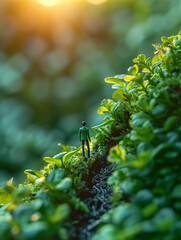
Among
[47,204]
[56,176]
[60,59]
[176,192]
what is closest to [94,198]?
[56,176]

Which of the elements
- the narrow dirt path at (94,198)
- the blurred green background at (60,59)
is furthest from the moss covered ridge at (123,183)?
the blurred green background at (60,59)

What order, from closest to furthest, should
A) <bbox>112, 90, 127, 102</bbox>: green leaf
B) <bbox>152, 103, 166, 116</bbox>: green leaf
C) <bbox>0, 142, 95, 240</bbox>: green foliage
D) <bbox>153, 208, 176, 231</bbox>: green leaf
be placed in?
<bbox>153, 208, 176, 231</bbox>: green leaf < <bbox>0, 142, 95, 240</bbox>: green foliage < <bbox>152, 103, 166, 116</bbox>: green leaf < <bbox>112, 90, 127, 102</bbox>: green leaf

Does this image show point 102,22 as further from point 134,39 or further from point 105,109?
point 105,109

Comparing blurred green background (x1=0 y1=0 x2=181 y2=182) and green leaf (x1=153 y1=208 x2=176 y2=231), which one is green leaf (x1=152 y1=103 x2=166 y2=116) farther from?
blurred green background (x1=0 y1=0 x2=181 y2=182)

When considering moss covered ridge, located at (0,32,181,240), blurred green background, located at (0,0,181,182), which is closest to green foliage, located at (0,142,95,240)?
moss covered ridge, located at (0,32,181,240)

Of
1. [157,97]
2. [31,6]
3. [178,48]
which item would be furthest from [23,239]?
[31,6]

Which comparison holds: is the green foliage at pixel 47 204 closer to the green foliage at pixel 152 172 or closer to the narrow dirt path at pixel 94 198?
the narrow dirt path at pixel 94 198
